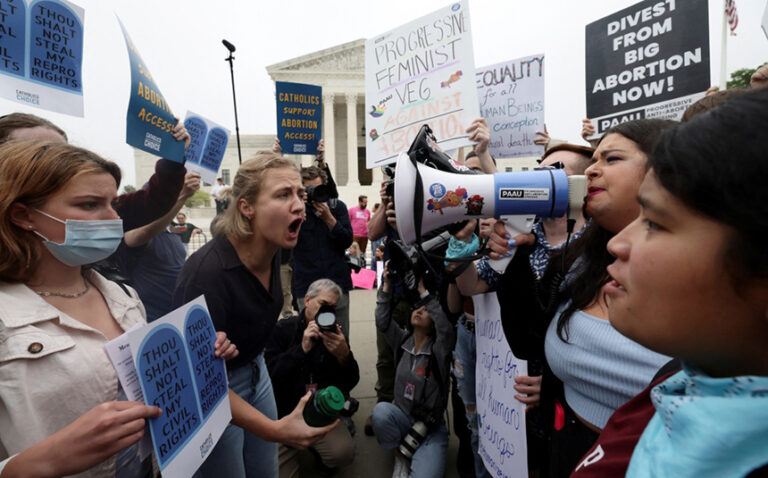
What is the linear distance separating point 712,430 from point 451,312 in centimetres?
216

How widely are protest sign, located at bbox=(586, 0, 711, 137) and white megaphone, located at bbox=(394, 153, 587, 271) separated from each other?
228 centimetres

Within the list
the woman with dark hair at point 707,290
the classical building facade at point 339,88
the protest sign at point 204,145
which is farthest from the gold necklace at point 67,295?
the classical building facade at point 339,88

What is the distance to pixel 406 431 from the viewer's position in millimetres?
2670

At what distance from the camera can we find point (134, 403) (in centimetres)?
103

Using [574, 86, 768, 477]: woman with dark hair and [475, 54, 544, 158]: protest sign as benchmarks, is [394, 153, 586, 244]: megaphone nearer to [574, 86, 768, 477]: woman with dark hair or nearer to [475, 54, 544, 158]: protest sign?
[574, 86, 768, 477]: woman with dark hair

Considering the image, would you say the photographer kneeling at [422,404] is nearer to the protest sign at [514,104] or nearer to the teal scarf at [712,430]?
the protest sign at [514,104]

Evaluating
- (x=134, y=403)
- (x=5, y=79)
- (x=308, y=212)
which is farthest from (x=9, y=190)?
(x=308, y=212)

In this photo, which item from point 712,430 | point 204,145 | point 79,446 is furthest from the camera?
point 204,145

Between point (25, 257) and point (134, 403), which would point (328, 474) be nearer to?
point (134, 403)

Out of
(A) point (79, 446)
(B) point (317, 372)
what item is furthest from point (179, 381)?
(B) point (317, 372)

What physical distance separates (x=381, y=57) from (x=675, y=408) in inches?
126

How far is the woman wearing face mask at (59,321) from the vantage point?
942 mm

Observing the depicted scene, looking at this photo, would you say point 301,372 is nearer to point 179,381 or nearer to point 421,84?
point 179,381

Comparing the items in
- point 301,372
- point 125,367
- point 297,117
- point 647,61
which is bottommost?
point 301,372
